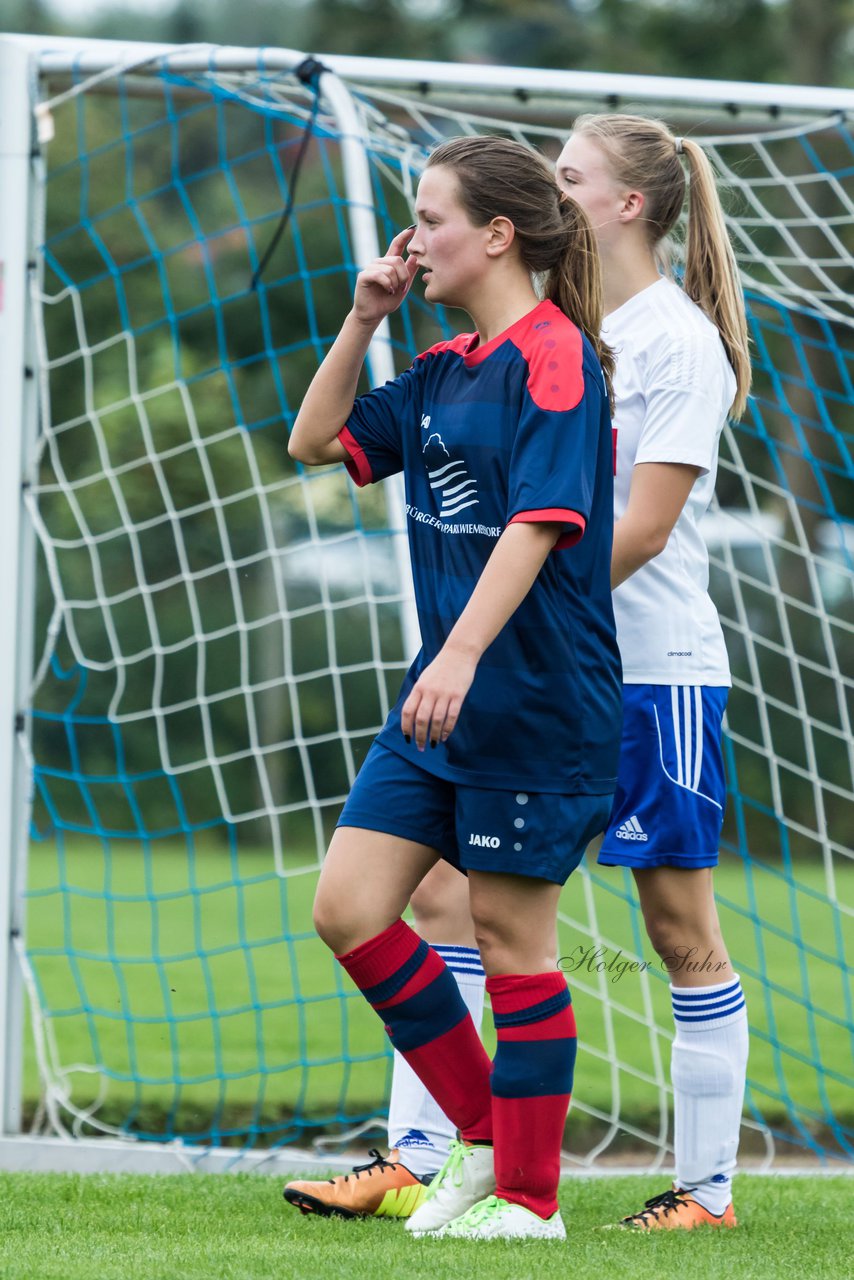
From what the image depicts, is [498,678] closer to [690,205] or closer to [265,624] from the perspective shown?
[690,205]

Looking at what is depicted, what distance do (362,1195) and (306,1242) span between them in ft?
0.76

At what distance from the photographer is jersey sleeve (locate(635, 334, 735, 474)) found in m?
2.59

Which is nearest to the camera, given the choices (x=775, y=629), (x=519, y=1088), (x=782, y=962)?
(x=519, y=1088)

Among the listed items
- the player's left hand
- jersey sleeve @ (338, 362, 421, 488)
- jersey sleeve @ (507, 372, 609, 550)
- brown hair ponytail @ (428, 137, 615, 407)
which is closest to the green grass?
the player's left hand

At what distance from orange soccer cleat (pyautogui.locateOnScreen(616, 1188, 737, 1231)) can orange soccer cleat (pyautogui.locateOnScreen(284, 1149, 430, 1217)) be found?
352 millimetres

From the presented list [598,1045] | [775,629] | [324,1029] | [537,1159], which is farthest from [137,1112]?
[775,629]

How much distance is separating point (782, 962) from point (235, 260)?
10.3m

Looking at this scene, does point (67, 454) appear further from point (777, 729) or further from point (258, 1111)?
point (258, 1111)

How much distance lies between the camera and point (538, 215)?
8.04ft

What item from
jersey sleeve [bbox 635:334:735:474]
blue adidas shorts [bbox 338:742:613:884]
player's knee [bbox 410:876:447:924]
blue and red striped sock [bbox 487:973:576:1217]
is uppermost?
jersey sleeve [bbox 635:334:735:474]

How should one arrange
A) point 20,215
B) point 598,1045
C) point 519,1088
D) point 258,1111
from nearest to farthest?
point 519,1088, point 20,215, point 258,1111, point 598,1045

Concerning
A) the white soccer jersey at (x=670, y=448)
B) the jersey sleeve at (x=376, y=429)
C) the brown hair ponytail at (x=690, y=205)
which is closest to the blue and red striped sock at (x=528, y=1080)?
the white soccer jersey at (x=670, y=448)

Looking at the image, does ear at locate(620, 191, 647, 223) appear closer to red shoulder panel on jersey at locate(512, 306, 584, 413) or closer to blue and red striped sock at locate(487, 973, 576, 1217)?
red shoulder panel on jersey at locate(512, 306, 584, 413)

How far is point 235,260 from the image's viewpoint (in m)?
15.8
